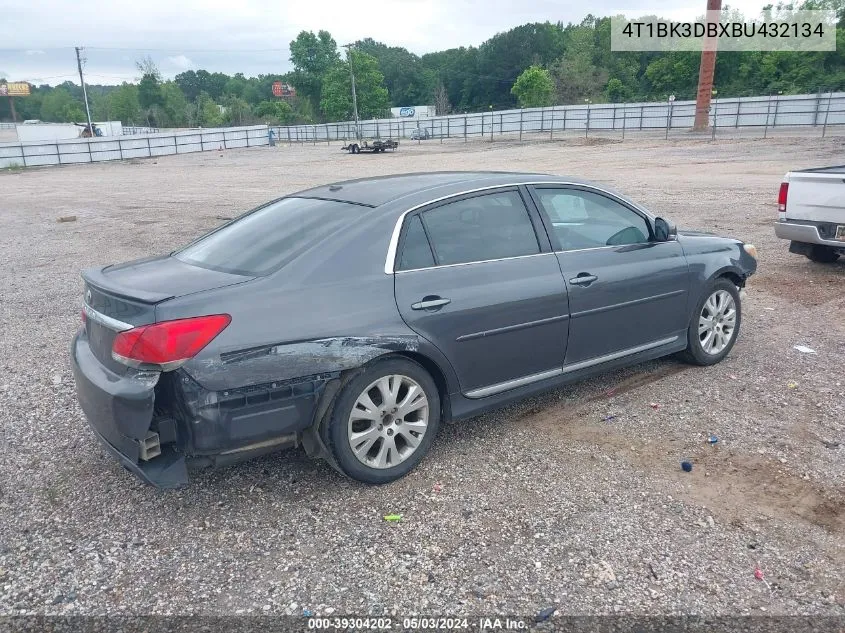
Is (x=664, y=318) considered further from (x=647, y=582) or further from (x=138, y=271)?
(x=138, y=271)

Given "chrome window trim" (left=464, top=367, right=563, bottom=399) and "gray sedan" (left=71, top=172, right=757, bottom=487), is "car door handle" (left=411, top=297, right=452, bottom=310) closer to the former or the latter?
"gray sedan" (left=71, top=172, right=757, bottom=487)

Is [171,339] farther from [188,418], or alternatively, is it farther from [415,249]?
[415,249]

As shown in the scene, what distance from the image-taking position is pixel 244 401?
3.28m

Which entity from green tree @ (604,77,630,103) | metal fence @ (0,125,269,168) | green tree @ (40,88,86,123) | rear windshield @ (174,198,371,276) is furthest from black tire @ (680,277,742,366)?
green tree @ (40,88,86,123)

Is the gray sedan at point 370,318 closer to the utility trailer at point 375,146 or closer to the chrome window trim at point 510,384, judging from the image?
the chrome window trim at point 510,384

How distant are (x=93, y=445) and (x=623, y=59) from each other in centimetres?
10175

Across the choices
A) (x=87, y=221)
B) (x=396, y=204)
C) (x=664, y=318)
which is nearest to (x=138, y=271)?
(x=396, y=204)

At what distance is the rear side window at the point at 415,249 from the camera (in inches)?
151

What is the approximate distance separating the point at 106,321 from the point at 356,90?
106 m

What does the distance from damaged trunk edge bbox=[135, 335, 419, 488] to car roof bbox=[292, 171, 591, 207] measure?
1038 millimetres

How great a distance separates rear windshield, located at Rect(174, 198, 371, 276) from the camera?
12.4 ft

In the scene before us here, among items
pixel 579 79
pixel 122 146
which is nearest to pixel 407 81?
pixel 579 79

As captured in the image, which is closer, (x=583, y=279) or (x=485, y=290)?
(x=485, y=290)

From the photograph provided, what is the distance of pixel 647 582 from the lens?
2945 mm
